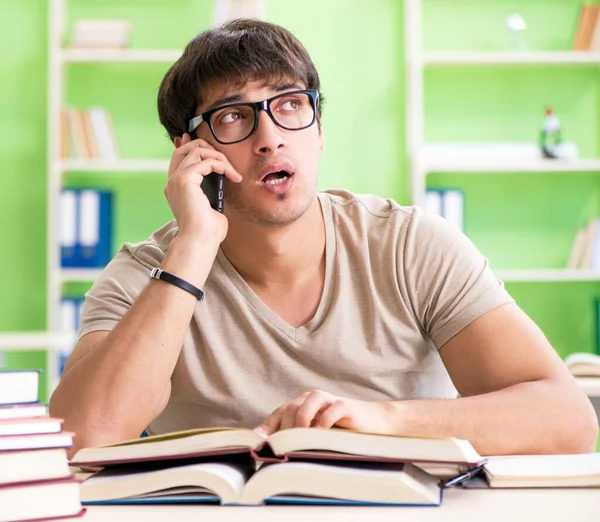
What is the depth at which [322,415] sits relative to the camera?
3.72 ft

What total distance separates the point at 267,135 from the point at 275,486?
87cm

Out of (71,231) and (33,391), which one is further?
(71,231)

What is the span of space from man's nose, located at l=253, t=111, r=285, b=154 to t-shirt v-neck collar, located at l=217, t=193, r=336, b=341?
0.19m

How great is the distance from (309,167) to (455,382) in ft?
1.56

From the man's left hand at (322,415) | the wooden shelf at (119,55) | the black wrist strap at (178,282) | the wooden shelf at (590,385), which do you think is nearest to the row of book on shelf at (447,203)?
the wooden shelf at (119,55)

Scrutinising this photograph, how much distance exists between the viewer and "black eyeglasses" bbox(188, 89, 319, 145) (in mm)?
1688

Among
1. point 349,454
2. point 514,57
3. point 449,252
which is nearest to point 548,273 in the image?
point 514,57

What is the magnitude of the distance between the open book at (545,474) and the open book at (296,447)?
0.07 metres

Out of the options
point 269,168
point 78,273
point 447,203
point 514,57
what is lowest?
point 78,273

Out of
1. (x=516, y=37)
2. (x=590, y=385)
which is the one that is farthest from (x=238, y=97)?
(x=516, y=37)

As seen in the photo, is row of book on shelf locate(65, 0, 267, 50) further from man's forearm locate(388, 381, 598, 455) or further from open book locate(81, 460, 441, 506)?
open book locate(81, 460, 441, 506)

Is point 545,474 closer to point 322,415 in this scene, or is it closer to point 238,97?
point 322,415

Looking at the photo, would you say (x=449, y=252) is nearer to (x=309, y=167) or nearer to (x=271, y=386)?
(x=309, y=167)

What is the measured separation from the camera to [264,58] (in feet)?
5.67
